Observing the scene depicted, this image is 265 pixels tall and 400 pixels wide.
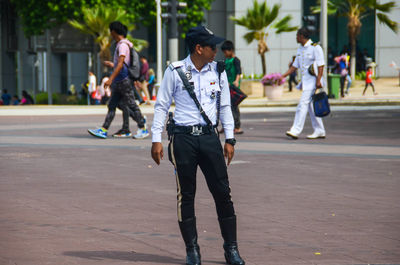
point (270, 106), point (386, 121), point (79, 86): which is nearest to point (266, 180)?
point (386, 121)

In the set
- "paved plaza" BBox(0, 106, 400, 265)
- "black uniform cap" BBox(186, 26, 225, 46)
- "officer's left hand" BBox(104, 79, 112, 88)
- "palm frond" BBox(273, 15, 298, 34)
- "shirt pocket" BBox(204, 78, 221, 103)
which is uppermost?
"palm frond" BBox(273, 15, 298, 34)

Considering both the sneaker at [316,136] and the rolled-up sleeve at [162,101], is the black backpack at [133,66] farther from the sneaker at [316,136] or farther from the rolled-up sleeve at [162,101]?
the rolled-up sleeve at [162,101]

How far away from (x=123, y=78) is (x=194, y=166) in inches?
328

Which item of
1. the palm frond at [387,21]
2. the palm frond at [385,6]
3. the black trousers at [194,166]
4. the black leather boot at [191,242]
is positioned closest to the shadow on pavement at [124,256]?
the black leather boot at [191,242]

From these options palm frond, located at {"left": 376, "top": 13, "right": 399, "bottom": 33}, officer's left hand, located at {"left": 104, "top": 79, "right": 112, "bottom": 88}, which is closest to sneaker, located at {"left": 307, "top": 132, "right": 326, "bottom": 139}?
officer's left hand, located at {"left": 104, "top": 79, "right": 112, "bottom": 88}

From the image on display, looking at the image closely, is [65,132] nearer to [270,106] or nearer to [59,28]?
[270,106]

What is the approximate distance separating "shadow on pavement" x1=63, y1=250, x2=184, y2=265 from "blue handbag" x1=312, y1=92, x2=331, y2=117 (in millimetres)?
8266

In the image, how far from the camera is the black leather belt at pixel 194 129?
18.1 feet

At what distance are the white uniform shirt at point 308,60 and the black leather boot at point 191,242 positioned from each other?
8461 mm

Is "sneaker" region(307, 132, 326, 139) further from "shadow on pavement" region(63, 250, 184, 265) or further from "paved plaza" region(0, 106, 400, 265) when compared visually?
"shadow on pavement" region(63, 250, 184, 265)

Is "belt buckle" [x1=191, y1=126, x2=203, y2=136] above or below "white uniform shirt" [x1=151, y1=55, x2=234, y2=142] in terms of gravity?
below

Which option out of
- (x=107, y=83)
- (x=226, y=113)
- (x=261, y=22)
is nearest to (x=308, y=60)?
(x=107, y=83)

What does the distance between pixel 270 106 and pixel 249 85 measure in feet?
28.9

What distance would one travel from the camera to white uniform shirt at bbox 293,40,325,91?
→ 44.6 feet
